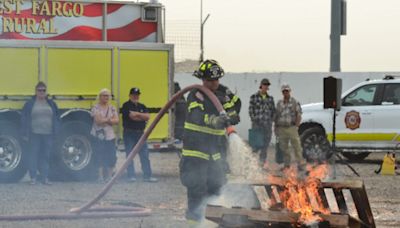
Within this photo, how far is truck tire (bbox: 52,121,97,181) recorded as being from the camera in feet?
49.3

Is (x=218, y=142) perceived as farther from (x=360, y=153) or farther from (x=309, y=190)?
(x=360, y=153)

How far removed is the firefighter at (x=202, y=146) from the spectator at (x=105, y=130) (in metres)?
6.53

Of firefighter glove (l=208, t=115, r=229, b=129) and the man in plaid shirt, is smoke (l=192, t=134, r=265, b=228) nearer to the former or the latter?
firefighter glove (l=208, t=115, r=229, b=129)

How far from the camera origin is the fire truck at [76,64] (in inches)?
580

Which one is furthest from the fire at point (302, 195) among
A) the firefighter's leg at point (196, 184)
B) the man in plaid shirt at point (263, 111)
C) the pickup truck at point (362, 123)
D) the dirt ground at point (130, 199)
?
the pickup truck at point (362, 123)

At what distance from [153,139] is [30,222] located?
594cm

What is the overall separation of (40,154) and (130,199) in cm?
240

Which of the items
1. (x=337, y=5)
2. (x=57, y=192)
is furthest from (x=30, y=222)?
(x=337, y=5)

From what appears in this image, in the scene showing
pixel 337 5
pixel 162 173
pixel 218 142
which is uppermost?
pixel 337 5

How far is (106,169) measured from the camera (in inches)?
588

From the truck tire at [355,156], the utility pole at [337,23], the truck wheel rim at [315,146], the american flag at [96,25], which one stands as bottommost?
the truck tire at [355,156]

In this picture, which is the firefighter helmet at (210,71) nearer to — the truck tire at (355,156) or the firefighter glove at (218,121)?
the firefighter glove at (218,121)

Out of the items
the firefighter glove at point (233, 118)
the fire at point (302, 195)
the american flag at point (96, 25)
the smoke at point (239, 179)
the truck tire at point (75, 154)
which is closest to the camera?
the fire at point (302, 195)

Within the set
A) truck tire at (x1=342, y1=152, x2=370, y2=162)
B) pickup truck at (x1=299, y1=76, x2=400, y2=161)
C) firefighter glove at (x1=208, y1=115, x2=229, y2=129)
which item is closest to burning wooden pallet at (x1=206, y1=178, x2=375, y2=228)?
firefighter glove at (x1=208, y1=115, x2=229, y2=129)
